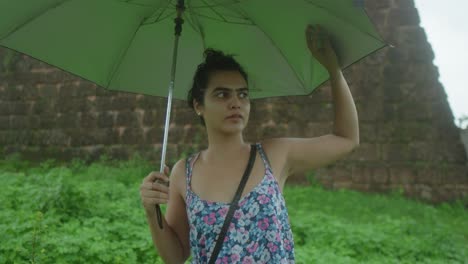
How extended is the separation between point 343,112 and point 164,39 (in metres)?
0.99

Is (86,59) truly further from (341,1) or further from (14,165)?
(14,165)

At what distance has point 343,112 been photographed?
195 centimetres

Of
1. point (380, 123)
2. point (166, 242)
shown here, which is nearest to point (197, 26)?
point (166, 242)

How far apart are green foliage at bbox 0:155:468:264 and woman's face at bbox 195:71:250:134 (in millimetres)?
2409

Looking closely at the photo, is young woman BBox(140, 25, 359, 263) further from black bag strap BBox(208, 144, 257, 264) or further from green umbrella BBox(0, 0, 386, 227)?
green umbrella BBox(0, 0, 386, 227)

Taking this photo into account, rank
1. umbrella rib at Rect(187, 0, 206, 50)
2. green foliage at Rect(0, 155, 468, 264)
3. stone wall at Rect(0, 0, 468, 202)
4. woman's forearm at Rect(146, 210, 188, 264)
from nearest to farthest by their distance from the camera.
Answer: woman's forearm at Rect(146, 210, 188, 264) < umbrella rib at Rect(187, 0, 206, 50) < green foliage at Rect(0, 155, 468, 264) < stone wall at Rect(0, 0, 468, 202)

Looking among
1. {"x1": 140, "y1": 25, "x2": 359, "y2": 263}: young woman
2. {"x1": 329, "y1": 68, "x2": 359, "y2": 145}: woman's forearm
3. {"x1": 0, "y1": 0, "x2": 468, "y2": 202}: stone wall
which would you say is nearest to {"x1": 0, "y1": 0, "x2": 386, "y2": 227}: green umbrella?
{"x1": 329, "y1": 68, "x2": 359, "y2": 145}: woman's forearm

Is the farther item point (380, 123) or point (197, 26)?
point (380, 123)

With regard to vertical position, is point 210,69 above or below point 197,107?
above

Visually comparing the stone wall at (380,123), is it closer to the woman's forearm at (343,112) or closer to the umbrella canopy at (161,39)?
the umbrella canopy at (161,39)

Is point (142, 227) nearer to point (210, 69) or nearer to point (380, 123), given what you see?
point (210, 69)

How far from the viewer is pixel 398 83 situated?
7.75 m

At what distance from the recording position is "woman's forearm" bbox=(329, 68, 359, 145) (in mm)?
1953

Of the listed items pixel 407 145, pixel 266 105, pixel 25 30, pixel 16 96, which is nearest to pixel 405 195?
pixel 407 145
